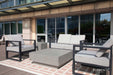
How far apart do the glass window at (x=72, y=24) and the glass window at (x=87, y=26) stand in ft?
1.33

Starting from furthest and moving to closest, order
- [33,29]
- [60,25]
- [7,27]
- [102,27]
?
1. [7,27]
2. [33,29]
3. [60,25]
4. [102,27]

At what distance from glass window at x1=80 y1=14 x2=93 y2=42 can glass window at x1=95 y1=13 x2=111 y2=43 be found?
0.41 meters

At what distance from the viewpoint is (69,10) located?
5.96 metres

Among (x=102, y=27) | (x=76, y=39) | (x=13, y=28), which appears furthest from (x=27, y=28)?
(x=102, y=27)

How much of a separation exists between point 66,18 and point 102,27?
111 inches

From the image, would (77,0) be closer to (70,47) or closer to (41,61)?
(70,47)

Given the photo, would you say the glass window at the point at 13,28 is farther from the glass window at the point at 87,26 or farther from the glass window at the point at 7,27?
the glass window at the point at 87,26

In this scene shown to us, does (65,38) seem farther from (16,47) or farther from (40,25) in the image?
(40,25)

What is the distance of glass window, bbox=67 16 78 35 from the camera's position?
6.77 meters

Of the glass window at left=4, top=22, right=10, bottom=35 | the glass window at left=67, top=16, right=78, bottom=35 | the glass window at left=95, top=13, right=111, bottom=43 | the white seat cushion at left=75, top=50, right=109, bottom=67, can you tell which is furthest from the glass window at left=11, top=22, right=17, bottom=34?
the white seat cushion at left=75, top=50, right=109, bottom=67

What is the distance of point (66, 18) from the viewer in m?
7.09

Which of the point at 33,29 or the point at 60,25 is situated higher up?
the point at 60,25

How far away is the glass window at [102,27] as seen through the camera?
5.84m

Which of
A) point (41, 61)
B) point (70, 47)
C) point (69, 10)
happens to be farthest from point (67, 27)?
point (41, 61)
